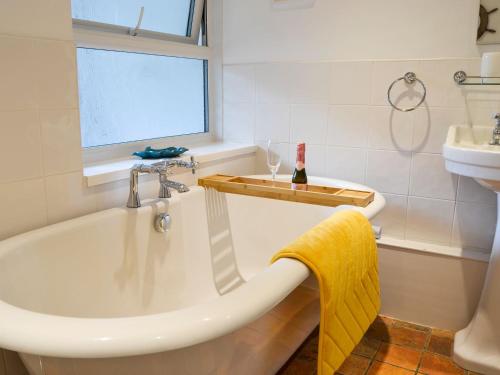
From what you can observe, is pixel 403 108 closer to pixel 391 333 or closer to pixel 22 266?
pixel 391 333

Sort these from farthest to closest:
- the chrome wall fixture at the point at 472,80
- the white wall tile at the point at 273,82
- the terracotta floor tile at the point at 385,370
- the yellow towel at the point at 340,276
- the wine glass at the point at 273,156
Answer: the white wall tile at the point at 273,82, the wine glass at the point at 273,156, the chrome wall fixture at the point at 472,80, the terracotta floor tile at the point at 385,370, the yellow towel at the point at 340,276

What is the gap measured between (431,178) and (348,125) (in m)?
0.49

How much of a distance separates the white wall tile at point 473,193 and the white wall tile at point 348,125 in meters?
0.51

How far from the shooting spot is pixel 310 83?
98.6 inches

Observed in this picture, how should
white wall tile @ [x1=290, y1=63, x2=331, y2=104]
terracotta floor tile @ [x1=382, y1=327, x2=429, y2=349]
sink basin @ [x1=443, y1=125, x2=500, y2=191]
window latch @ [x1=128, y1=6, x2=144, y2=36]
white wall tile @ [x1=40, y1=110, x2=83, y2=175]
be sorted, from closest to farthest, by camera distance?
white wall tile @ [x1=40, y1=110, x2=83, y2=175], sink basin @ [x1=443, y1=125, x2=500, y2=191], terracotta floor tile @ [x1=382, y1=327, x2=429, y2=349], window latch @ [x1=128, y1=6, x2=144, y2=36], white wall tile @ [x1=290, y1=63, x2=331, y2=104]

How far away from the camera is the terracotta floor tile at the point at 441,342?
2.09 m

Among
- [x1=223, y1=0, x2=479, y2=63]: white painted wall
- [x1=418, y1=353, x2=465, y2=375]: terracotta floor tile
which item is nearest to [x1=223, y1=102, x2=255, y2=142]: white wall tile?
[x1=223, y1=0, x2=479, y2=63]: white painted wall

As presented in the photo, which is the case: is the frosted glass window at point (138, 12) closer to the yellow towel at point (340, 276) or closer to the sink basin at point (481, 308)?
the yellow towel at point (340, 276)

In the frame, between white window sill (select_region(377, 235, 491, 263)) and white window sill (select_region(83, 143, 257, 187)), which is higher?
white window sill (select_region(83, 143, 257, 187))

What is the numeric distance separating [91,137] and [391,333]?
170 centimetres

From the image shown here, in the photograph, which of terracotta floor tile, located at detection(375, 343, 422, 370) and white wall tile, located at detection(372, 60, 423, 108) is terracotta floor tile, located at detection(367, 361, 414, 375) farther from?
white wall tile, located at detection(372, 60, 423, 108)

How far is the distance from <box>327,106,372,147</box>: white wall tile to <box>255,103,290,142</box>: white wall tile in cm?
26

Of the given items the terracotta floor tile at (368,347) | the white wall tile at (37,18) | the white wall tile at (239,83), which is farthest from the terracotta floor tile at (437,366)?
the white wall tile at (37,18)

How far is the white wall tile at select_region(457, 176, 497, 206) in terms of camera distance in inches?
84.9
